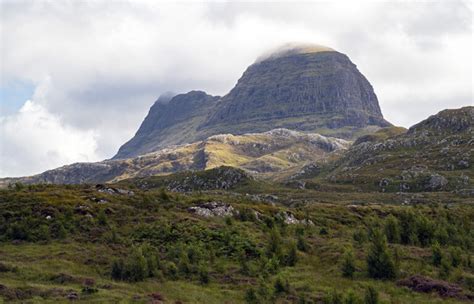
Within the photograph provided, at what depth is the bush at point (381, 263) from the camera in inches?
1805

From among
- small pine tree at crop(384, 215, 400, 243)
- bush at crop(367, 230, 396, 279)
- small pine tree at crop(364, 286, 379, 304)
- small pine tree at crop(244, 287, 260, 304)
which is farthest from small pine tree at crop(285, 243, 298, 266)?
small pine tree at crop(384, 215, 400, 243)

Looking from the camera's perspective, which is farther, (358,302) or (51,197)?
(51,197)

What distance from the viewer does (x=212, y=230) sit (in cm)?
6219

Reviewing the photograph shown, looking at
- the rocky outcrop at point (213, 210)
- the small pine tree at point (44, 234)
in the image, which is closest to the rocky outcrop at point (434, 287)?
the rocky outcrop at point (213, 210)

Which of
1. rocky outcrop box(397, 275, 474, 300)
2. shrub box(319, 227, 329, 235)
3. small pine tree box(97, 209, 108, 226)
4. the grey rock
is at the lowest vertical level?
rocky outcrop box(397, 275, 474, 300)

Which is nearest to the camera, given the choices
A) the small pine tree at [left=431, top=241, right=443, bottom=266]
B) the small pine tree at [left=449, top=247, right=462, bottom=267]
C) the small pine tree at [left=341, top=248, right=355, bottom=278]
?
the small pine tree at [left=341, top=248, right=355, bottom=278]

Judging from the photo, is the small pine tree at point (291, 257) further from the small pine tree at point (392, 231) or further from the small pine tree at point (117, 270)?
the small pine tree at point (117, 270)

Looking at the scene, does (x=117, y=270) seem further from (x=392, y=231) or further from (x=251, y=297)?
(x=392, y=231)

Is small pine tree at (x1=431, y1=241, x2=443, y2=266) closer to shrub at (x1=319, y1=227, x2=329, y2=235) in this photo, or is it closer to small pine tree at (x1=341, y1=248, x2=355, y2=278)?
small pine tree at (x1=341, y1=248, x2=355, y2=278)

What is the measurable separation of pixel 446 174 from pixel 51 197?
170544 mm

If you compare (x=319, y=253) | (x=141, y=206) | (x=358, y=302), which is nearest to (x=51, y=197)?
(x=141, y=206)

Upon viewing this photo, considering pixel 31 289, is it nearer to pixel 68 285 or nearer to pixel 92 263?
pixel 68 285

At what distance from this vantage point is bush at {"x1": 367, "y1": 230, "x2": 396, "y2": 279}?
4584 cm

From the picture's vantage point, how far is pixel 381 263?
152 ft
